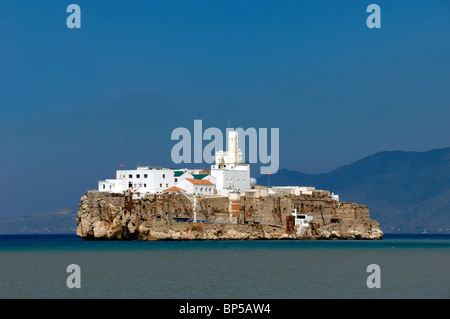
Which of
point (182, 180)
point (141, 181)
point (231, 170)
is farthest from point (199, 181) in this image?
point (231, 170)

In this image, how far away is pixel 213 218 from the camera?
4766 inches

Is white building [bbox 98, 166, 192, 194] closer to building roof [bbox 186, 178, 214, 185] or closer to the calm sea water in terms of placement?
building roof [bbox 186, 178, 214, 185]

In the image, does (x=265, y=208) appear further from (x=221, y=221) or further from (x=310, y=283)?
(x=310, y=283)

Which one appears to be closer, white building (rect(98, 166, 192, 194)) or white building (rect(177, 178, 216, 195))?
white building (rect(177, 178, 216, 195))

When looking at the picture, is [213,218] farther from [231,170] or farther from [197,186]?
[231,170]

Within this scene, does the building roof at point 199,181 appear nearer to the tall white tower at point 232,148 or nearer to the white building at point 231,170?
the white building at point 231,170

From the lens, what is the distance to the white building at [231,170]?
133375 mm

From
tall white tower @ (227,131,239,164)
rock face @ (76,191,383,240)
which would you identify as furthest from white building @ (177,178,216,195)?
tall white tower @ (227,131,239,164)

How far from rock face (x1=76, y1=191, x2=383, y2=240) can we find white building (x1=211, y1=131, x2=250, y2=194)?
27.1ft

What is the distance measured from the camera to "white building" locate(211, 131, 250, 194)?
133 m

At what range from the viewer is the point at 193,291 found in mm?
48875

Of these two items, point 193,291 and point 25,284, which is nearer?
point 193,291

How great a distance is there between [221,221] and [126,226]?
1675cm
